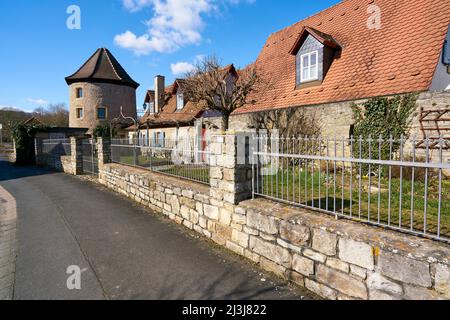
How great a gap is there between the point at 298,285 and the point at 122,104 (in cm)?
3481

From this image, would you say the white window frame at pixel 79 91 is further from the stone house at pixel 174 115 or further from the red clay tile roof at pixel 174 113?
the red clay tile roof at pixel 174 113

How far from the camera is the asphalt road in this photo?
3684 mm

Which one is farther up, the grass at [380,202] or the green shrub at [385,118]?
the green shrub at [385,118]

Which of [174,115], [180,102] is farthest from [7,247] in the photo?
[180,102]

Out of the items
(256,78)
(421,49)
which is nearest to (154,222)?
(256,78)

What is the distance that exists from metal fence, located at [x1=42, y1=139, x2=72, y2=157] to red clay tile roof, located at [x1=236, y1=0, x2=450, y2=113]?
35.7 feet

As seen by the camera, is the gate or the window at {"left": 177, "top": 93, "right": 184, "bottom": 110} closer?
the gate

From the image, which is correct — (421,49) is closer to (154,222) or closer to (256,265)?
(256,265)

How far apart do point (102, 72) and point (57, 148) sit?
1888 cm

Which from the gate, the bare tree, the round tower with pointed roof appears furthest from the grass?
the round tower with pointed roof

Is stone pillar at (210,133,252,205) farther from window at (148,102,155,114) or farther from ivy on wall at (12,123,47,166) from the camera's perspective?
window at (148,102,155,114)

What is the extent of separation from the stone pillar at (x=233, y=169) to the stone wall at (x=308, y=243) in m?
0.02

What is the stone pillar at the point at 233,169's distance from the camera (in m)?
4.81

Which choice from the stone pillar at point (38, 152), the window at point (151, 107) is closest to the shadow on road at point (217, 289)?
the stone pillar at point (38, 152)
